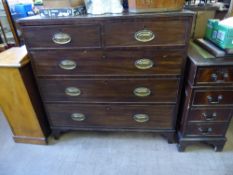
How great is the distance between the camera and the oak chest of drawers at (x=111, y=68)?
1009mm

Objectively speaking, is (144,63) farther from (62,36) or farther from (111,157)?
(111,157)

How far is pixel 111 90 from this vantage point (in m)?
1.24

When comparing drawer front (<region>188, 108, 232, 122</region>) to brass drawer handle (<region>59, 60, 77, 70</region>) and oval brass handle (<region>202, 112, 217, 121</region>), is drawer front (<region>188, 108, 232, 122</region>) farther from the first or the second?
brass drawer handle (<region>59, 60, 77, 70</region>)

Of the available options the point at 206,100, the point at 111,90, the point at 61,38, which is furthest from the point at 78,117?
the point at 206,100

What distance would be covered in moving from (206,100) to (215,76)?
0.58 feet

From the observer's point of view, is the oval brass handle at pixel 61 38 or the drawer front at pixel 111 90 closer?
the oval brass handle at pixel 61 38

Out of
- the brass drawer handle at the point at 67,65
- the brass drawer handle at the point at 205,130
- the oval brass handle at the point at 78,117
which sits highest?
the brass drawer handle at the point at 67,65

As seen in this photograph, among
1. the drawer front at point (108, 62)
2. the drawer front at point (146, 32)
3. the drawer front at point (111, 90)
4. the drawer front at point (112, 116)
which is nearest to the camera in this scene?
the drawer front at point (146, 32)

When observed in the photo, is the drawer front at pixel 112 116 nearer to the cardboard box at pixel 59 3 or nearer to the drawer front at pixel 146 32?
the drawer front at pixel 146 32

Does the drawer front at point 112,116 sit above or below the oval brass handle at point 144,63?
Result: below

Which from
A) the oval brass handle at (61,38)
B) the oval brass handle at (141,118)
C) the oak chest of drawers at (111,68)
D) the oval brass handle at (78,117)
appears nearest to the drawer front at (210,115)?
the oak chest of drawers at (111,68)

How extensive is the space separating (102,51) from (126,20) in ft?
0.77

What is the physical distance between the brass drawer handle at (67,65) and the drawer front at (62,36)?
109 mm

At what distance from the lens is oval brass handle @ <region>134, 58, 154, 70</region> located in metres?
1.10
